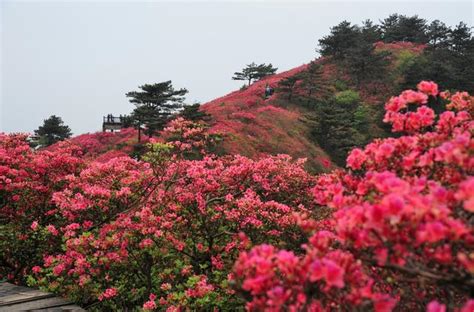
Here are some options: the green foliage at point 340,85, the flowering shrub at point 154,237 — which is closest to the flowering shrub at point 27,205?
the flowering shrub at point 154,237

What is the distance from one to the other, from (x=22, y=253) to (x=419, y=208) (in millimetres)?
8597

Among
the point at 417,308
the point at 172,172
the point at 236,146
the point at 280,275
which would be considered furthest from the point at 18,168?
the point at 236,146

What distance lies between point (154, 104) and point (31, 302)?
19708mm

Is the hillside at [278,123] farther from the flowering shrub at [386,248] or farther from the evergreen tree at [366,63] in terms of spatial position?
the flowering shrub at [386,248]

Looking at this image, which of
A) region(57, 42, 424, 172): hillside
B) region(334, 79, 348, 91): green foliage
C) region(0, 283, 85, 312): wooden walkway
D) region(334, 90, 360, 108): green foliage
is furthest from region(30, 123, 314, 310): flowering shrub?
region(334, 79, 348, 91): green foliage

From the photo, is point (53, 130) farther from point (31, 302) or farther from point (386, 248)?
point (386, 248)

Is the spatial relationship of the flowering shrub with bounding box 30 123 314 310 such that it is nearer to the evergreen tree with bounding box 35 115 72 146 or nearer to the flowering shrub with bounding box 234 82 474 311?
the flowering shrub with bounding box 234 82 474 311

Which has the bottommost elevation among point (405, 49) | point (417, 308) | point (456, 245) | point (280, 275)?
point (417, 308)

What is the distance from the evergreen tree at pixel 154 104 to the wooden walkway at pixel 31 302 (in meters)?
17.0

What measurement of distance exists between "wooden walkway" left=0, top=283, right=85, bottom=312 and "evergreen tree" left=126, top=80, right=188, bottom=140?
1704 cm

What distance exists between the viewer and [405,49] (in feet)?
140

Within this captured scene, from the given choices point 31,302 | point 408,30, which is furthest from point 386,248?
point 408,30

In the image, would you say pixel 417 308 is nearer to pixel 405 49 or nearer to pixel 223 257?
pixel 223 257

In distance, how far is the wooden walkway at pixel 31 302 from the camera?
562 cm
